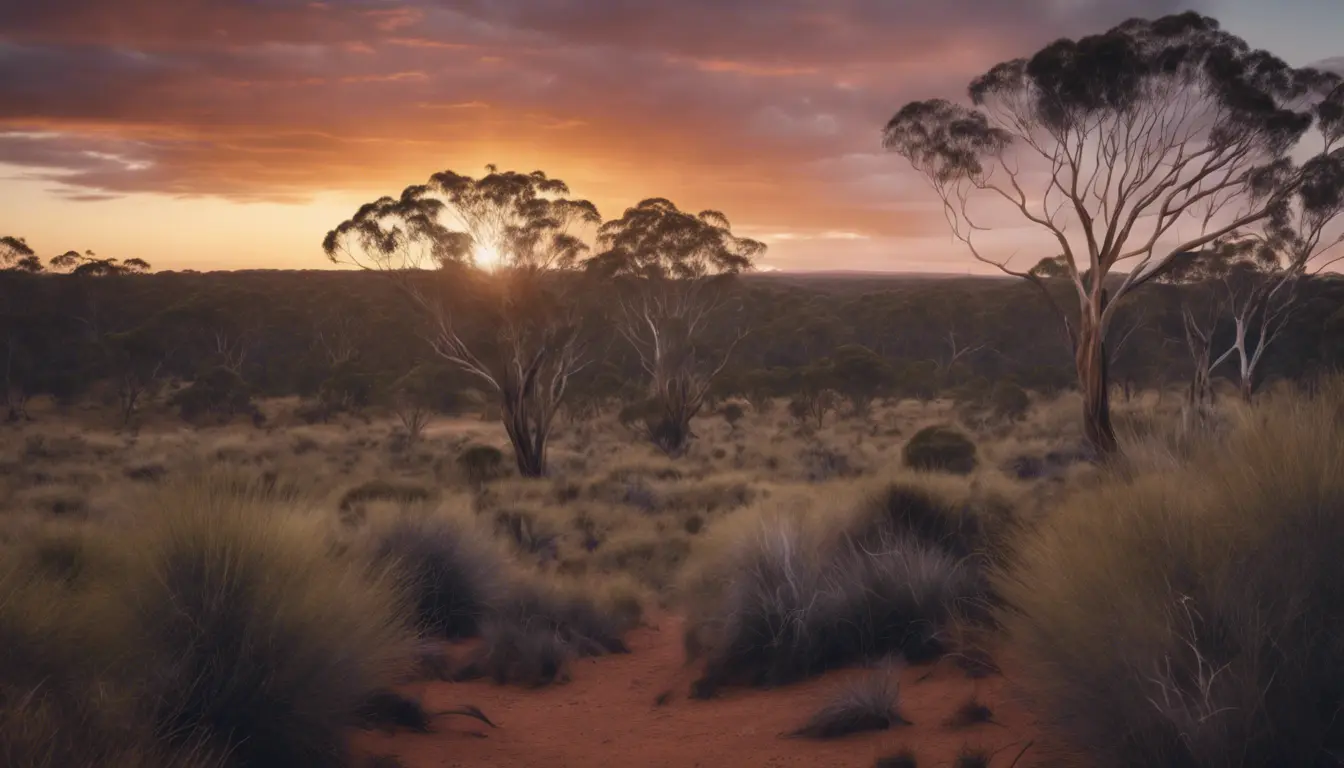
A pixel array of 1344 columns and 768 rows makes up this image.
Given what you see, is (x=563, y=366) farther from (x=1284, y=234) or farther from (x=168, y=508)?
(x=1284, y=234)

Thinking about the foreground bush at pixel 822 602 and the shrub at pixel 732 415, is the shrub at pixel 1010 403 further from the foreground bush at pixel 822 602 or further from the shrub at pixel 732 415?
the foreground bush at pixel 822 602

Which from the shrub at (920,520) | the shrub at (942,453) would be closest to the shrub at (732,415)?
the shrub at (942,453)

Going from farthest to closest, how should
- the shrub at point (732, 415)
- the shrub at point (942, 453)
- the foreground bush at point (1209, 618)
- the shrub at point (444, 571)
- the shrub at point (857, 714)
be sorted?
the shrub at point (732, 415) → the shrub at point (942, 453) → the shrub at point (444, 571) → the shrub at point (857, 714) → the foreground bush at point (1209, 618)

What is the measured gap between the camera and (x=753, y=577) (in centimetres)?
819

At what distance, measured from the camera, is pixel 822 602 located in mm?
7781

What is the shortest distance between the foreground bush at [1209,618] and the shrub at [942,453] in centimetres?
1805

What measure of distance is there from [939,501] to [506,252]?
18461 millimetres

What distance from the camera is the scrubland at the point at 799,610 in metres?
3.96

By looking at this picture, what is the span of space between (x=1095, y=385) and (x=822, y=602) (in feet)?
44.7

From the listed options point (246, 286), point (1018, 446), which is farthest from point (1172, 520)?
point (246, 286)

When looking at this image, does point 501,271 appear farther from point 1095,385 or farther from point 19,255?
point 19,255

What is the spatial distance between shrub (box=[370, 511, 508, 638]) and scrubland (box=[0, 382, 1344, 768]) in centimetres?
3

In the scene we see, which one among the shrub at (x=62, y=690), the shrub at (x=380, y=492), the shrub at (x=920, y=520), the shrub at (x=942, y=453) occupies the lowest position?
the shrub at (x=380, y=492)

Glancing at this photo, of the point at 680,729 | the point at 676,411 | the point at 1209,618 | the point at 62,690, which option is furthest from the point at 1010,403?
the point at 62,690
